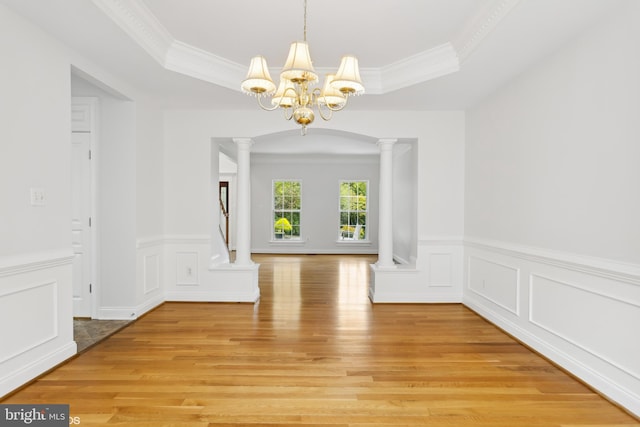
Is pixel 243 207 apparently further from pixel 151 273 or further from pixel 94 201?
pixel 94 201

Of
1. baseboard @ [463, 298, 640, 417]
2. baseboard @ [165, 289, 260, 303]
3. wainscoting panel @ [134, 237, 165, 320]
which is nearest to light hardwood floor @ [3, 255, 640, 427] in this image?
baseboard @ [463, 298, 640, 417]

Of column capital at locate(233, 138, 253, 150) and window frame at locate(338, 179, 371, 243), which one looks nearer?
column capital at locate(233, 138, 253, 150)

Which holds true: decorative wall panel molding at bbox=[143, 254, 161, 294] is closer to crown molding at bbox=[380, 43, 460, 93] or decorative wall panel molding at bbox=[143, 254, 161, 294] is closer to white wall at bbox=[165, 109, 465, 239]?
white wall at bbox=[165, 109, 465, 239]

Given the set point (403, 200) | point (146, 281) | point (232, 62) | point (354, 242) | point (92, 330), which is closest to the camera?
point (92, 330)

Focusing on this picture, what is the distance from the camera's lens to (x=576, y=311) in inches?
109

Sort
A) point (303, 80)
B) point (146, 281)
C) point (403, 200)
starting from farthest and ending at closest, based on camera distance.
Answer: point (403, 200), point (146, 281), point (303, 80)

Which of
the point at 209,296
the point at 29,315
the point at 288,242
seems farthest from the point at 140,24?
the point at 288,242

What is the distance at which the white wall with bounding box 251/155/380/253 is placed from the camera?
33.6ft

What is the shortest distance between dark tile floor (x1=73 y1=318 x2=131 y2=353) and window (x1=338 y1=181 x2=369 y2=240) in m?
7.02

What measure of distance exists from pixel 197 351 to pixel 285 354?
2.61 ft

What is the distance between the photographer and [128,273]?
408 centimetres

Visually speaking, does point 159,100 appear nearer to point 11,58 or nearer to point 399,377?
point 11,58

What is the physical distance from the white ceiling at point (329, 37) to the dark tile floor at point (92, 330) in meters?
2.63

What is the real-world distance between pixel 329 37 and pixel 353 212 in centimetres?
723
